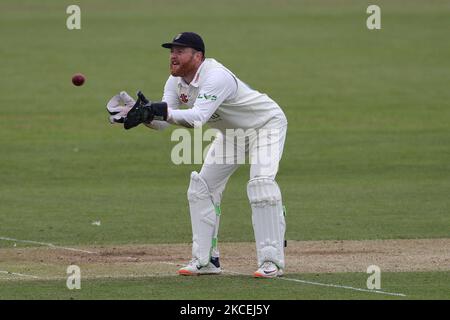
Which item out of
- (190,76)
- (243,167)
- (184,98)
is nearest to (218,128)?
(184,98)

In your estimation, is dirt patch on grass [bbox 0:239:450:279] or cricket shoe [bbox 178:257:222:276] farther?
dirt patch on grass [bbox 0:239:450:279]

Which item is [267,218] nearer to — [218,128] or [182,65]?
[218,128]

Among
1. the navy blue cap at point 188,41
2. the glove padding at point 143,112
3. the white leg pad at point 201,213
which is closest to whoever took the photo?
the glove padding at point 143,112

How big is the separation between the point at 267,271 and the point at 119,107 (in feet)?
7.11

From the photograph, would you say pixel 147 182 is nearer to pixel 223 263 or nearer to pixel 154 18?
pixel 223 263

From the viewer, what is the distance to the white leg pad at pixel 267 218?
11281 millimetres

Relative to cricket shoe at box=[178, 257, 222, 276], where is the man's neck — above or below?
above

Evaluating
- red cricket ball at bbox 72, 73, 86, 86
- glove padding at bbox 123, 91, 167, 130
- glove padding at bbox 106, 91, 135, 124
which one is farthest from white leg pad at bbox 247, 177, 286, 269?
red cricket ball at bbox 72, 73, 86, 86

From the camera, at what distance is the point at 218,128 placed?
11.8 metres

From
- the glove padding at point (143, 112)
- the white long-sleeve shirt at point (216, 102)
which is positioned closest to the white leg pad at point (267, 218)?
the white long-sleeve shirt at point (216, 102)

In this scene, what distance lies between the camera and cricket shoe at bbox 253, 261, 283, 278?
→ 11.3 metres

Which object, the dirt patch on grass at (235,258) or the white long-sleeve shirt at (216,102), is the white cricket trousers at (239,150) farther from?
the dirt patch on grass at (235,258)

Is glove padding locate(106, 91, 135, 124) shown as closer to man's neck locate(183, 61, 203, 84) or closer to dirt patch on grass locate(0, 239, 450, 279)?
man's neck locate(183, 61, 203, 84)

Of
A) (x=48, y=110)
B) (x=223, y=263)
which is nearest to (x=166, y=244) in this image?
(x=223, y=263)
